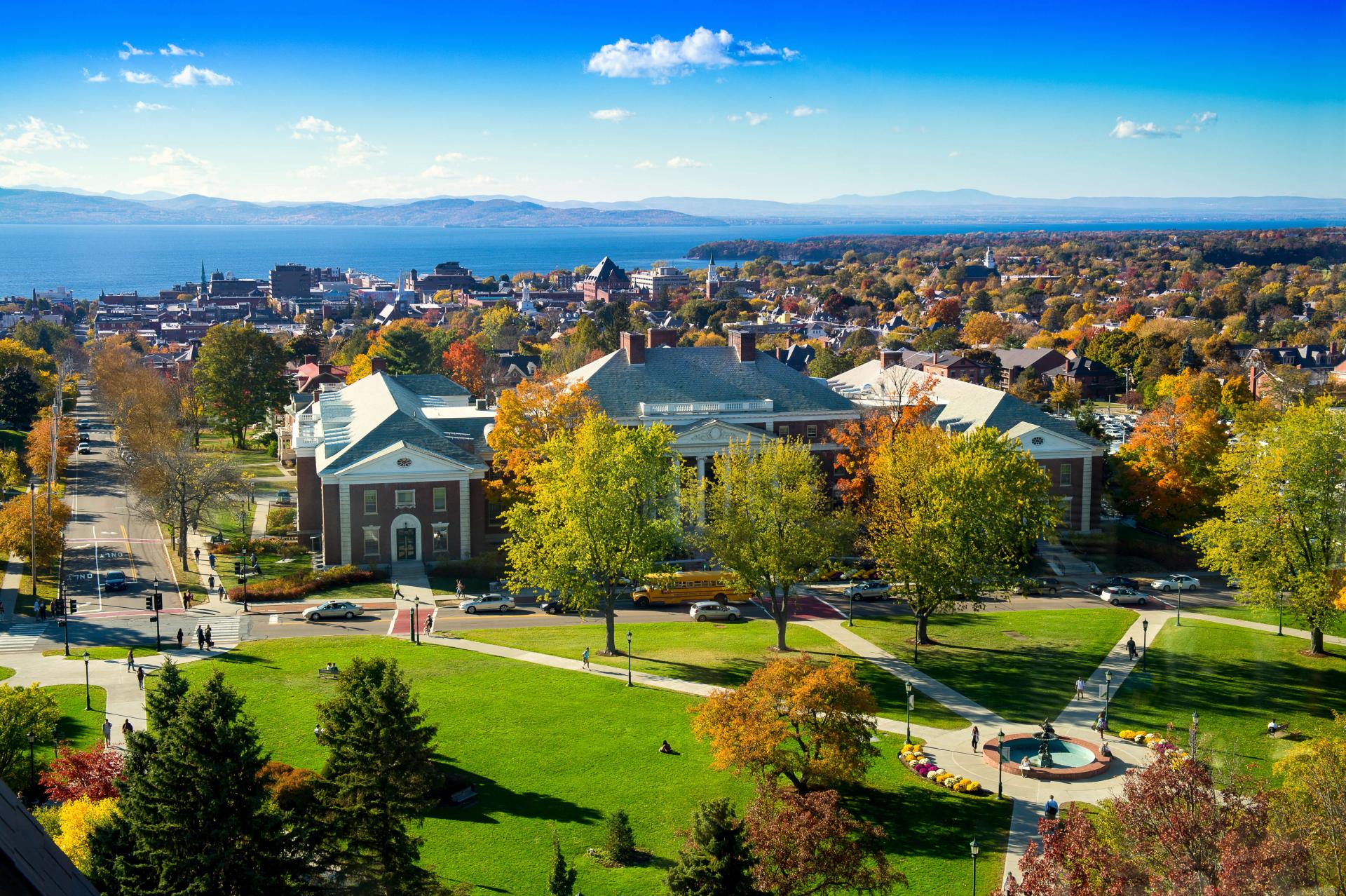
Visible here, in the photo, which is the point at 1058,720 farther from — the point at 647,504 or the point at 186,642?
the point at 186,642

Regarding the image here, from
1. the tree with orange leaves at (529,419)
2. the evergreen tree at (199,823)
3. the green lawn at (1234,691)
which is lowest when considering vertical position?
the green lawn at (1234,691)

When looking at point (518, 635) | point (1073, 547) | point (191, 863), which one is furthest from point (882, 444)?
point (191, 863)

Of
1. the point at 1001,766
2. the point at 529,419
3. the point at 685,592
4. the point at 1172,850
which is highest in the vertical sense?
the point at 529,419

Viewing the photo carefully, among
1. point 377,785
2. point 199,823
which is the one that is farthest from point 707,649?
point 199,823

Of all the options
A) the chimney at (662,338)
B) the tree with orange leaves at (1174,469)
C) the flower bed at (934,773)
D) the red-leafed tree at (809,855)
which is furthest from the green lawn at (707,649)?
the tree with orange leaves at (1174,469)

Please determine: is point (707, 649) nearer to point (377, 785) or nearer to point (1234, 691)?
→ point (1234, 691)

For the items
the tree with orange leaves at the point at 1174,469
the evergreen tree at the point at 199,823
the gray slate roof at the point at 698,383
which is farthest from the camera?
the gray slate roof at the point at 698,383

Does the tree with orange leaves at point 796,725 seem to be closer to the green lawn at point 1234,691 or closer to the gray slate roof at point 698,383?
the green lawn at point 1234,691
